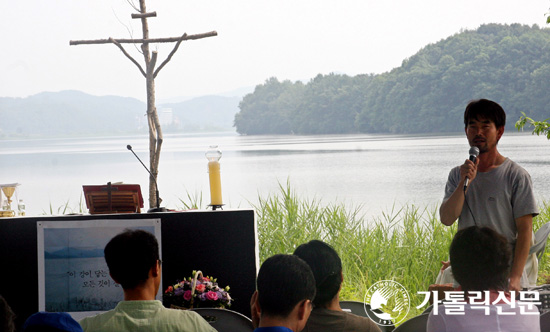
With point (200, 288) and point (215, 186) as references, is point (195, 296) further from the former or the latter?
point (215, 186)

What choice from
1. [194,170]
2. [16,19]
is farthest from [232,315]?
[16,19]

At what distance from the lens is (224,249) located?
3.68m

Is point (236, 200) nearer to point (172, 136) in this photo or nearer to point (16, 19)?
point (16, 19)

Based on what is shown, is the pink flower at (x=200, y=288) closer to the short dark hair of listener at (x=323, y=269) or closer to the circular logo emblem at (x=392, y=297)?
the short dark hair of listener at (x=323, y=269)

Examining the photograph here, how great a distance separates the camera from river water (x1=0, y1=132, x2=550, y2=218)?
2708 centimetres

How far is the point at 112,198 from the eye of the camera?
12.0 ft

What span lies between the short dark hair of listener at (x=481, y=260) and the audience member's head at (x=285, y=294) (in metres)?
0.50

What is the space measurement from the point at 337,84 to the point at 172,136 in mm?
39984

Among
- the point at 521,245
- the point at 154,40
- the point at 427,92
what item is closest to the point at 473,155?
the point at 521,245

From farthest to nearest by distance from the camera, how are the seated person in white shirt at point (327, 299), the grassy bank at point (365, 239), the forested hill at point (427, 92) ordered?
the forested hill at point (427, 92), the grassy bank at point (365, 239), the seated person in white shirt at point (327, 299)

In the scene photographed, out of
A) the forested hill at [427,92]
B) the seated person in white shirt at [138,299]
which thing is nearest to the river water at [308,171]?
the forested hill at [427,92]

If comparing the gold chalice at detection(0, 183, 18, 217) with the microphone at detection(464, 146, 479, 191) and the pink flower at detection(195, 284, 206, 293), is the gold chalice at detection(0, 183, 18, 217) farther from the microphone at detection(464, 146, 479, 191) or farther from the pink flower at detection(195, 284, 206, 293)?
the microphone at detection(464, 146, 479, 191)

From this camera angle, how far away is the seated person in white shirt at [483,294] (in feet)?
6.34

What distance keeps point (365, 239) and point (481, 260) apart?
477 cm
